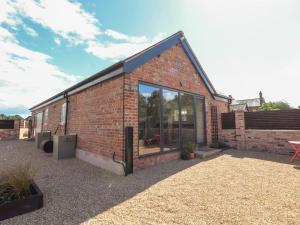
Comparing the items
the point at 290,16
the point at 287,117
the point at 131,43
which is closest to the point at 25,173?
the point at 131,43

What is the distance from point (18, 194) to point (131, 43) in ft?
23.0

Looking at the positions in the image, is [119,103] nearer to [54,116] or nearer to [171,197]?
[171,197]

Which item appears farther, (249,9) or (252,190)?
(249,9)

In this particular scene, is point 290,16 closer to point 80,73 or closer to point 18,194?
point 18,194

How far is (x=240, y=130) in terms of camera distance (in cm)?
842

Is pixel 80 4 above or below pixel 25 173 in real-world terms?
above

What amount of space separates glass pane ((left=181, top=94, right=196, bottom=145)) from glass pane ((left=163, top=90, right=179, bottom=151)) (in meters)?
0.44

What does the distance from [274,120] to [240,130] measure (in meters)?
1.68

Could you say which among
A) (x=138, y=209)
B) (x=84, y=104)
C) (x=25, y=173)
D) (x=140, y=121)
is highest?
(x=84, y=104)

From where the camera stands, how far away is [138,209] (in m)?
A: 2.51

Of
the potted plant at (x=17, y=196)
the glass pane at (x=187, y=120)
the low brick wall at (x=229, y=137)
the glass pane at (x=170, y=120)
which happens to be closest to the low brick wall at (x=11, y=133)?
the potted plant at (x=17, y=196)

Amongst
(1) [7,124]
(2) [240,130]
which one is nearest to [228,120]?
(2) [240,130]

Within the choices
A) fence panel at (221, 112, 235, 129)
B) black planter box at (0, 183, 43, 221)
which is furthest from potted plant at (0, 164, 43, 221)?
fence panel at (221, 112, 235, 129)

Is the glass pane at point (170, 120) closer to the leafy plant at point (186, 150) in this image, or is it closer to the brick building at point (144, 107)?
the brick building at point (144, 107)
